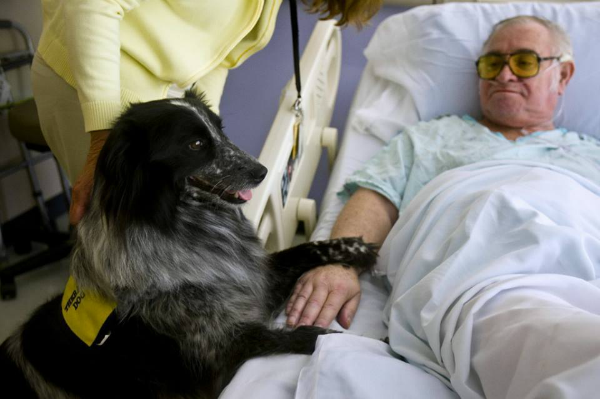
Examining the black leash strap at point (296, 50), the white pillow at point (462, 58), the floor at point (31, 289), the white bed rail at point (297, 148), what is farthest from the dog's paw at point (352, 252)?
the floor at point (31, 289)

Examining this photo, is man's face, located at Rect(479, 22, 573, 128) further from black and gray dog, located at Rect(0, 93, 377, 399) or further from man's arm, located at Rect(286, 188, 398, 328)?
black and gray dog, located at Rect(0, 93, 377, 399)

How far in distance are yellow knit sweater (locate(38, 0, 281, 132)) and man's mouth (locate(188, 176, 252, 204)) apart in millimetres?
234

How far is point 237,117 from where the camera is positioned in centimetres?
310

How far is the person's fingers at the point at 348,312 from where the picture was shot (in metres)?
1.44

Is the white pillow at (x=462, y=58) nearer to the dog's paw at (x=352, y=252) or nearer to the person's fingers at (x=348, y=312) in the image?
the dog's paw at (x=352, y=252)

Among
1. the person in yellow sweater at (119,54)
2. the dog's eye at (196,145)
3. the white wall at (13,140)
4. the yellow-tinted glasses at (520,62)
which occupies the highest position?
the person in yellow sweater at (119,54)

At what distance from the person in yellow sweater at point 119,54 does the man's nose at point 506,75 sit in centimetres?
68

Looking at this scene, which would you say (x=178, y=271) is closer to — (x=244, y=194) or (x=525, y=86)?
(x=244, y=194)

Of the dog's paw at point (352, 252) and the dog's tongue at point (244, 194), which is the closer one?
the dog's tongue at point (244, 194)

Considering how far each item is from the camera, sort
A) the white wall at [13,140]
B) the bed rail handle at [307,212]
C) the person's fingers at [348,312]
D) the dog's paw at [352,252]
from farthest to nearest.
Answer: the white wall at [13,140] → the bed rail handle at [307,212] → the dog's paw at [352,252] → the person's fingers at [348,312]

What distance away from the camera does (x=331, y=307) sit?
1.42m

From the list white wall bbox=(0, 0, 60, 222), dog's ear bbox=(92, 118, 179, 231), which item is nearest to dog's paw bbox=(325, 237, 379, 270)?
dog's ear bbox=(92, 118, 179, 231)

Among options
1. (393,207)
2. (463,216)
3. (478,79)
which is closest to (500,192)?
(463,216)

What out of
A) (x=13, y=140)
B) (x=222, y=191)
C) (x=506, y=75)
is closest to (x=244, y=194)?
(x=222, y=191)
